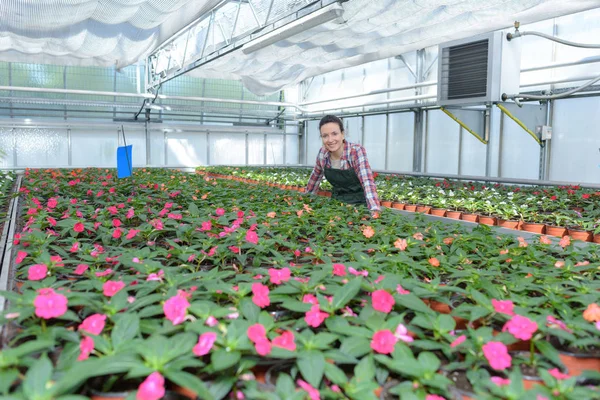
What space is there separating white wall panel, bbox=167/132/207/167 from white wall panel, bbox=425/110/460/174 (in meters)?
7.53

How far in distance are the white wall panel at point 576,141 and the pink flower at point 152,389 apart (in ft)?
27.8

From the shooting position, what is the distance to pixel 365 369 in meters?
0.88

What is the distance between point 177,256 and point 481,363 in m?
1.15

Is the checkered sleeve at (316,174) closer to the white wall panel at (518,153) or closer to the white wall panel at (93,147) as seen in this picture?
the white wall panel at (518,153)

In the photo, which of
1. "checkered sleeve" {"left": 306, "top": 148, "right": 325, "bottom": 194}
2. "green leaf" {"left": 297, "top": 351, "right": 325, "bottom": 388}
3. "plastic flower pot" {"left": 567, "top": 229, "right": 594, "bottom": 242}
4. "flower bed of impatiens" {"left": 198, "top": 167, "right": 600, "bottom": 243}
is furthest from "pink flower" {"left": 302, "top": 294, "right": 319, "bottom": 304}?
"checkered sleeve" {"left": 306, "top": 148, "right": 325, "bottom": 194}

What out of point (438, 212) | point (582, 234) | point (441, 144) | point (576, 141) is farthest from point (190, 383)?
point (441, 144)

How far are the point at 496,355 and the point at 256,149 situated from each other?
A: 15710mm

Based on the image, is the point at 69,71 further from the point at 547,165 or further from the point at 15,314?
the point at 15,314

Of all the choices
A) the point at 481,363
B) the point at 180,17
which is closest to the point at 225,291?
the point at 481,363

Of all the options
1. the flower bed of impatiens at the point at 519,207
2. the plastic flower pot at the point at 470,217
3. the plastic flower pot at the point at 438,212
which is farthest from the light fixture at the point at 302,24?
the plastic flower pot at the point at 470,217

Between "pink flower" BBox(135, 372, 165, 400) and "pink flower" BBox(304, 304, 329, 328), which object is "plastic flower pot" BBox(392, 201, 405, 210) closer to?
"pink flower" BBox(304, 304, 329, 328)

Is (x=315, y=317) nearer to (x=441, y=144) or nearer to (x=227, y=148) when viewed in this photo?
(x=441, y=144)

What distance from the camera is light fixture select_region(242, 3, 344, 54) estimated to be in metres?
5.22

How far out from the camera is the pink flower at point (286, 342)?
0.91 meters
